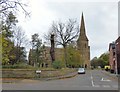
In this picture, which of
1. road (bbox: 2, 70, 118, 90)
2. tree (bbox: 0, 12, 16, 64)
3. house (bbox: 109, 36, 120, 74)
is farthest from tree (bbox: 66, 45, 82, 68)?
road (bbox: 2, 70, 118, 90)

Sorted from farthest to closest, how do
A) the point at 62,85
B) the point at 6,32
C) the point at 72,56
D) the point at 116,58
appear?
1. the point at 72,56
2. the point at 116,58
3. the point at 6,32
4. the point at 62,85

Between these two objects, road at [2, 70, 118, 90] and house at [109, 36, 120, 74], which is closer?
road at [2, 70, 118, 90]

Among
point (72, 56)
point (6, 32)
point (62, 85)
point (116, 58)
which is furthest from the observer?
point (72, 56)

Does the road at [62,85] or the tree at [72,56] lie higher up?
the tree at [72,56]

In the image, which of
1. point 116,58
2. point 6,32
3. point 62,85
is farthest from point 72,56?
point 62,85

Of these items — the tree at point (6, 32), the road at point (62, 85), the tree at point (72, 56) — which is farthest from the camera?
the tree at point (72, 56)

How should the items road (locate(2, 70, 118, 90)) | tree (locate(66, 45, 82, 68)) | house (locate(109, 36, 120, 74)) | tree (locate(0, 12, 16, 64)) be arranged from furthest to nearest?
tree (locate(66, 45, 82, 68)) → house (locate(109, 36, 120, 74)) → tree (locate(0, 12, 16, 64)) → road (locate(2, 70, 118, 90))

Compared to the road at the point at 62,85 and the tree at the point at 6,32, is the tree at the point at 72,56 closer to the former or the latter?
the tree at the point at 6,32

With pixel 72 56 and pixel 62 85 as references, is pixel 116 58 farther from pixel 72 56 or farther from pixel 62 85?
pixel 72 56

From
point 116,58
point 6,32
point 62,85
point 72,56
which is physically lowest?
point 62,85

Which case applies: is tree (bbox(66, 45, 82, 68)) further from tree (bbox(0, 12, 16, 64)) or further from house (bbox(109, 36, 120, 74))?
tree (bbox(0, 12, 16, 64))

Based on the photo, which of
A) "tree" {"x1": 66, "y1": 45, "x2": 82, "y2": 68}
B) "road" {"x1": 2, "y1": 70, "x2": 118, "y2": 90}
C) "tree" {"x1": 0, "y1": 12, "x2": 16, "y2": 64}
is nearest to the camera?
"road" {"x1": 2, "y1": 70, "x2": 118, "y2": 90}

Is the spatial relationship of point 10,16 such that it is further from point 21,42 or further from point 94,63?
point 94,63

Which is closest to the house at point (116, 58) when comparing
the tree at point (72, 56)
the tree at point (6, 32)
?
the tree at point (72, 56)
